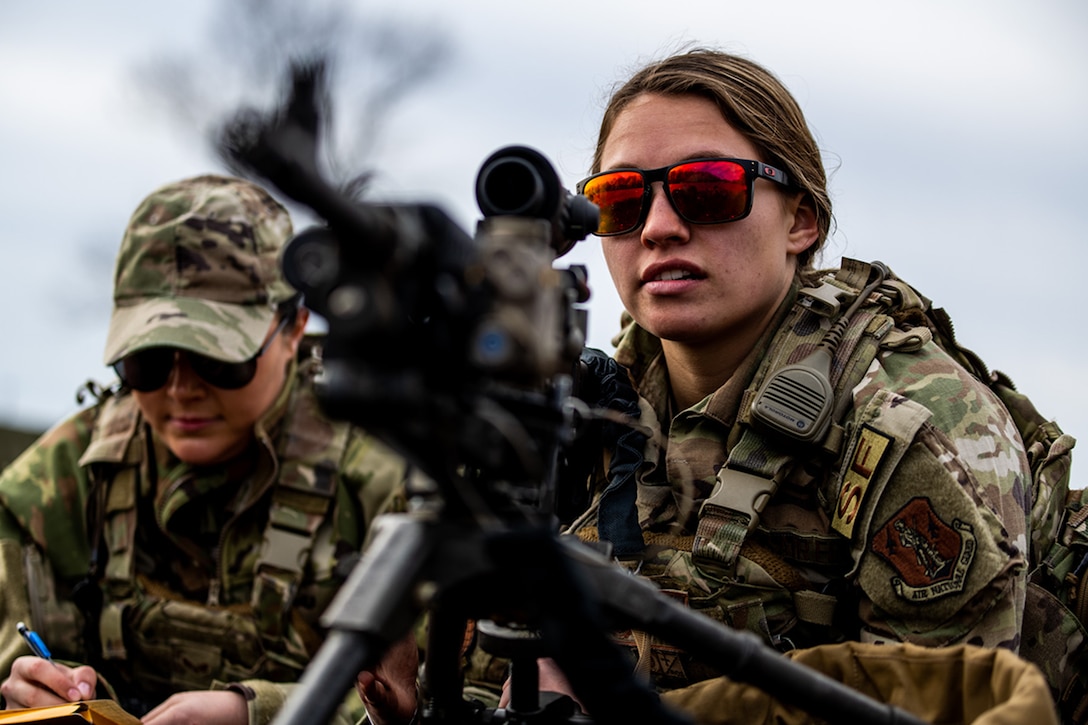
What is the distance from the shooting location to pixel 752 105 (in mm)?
3033

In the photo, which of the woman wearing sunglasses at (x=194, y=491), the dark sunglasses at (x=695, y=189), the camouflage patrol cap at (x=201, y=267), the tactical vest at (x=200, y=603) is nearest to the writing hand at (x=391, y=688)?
the dark sunglasses at (x=695, y=189)

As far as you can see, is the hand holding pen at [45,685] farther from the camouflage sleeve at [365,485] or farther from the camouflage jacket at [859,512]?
the camouflage jacket at [859,512]

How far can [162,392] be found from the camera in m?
3.95

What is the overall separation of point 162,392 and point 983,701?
9.83 ft

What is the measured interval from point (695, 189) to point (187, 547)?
240 centimetres

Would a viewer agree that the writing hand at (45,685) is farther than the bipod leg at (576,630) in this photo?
Yes

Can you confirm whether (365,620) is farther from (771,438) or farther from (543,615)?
(771,438)

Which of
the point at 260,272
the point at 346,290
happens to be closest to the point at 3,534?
the point at 260,272

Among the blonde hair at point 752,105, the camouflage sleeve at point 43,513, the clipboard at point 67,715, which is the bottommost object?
the camouflage sleeve at point 43,513

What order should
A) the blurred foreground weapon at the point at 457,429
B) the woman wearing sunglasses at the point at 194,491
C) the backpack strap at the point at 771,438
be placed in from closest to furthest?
1. the blurred foreground weapon at the point at 457,429
2. the backpack strap at the point at 771,438
3. the woman wearing sunglasses at the point at 194,491

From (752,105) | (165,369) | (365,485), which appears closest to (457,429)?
(752,105)

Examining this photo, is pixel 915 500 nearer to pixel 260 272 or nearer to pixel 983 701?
pixel 983 701

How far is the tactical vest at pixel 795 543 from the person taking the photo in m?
2.62

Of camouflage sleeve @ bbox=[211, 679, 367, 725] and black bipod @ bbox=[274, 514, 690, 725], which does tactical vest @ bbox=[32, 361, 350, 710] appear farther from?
black bipod @ bbox=[274, 514, 690, 725]
